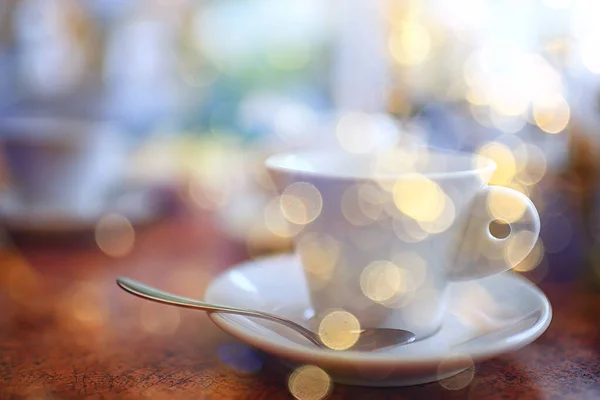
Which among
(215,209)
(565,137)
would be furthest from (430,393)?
(215,209)

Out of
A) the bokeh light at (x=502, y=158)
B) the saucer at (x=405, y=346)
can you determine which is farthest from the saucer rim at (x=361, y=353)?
the bokeh light at (x=502, y=158)

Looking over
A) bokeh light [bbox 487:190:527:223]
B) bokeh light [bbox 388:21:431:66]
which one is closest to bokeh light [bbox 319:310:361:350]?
bokeh light [bbox 487:190:527:223]

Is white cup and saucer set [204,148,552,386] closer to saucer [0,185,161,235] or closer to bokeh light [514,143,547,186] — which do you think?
bokeh light [514,143,547,186]

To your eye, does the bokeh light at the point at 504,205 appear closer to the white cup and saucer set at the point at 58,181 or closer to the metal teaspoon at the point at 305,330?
the metal teaspoon at the point at 305,330

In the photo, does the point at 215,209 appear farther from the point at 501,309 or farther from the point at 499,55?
the point at 499,55

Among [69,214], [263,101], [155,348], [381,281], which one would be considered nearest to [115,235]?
[69,214]

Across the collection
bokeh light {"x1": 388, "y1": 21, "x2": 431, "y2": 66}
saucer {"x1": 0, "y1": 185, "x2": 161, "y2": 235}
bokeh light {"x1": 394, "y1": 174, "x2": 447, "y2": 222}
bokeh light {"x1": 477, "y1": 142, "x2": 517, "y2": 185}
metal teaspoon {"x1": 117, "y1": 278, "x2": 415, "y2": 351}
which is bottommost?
saucer {"x1": 0, "y1": 185, "x2": 161, "y2": 235}

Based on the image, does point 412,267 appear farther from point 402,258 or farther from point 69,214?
point 69,214
